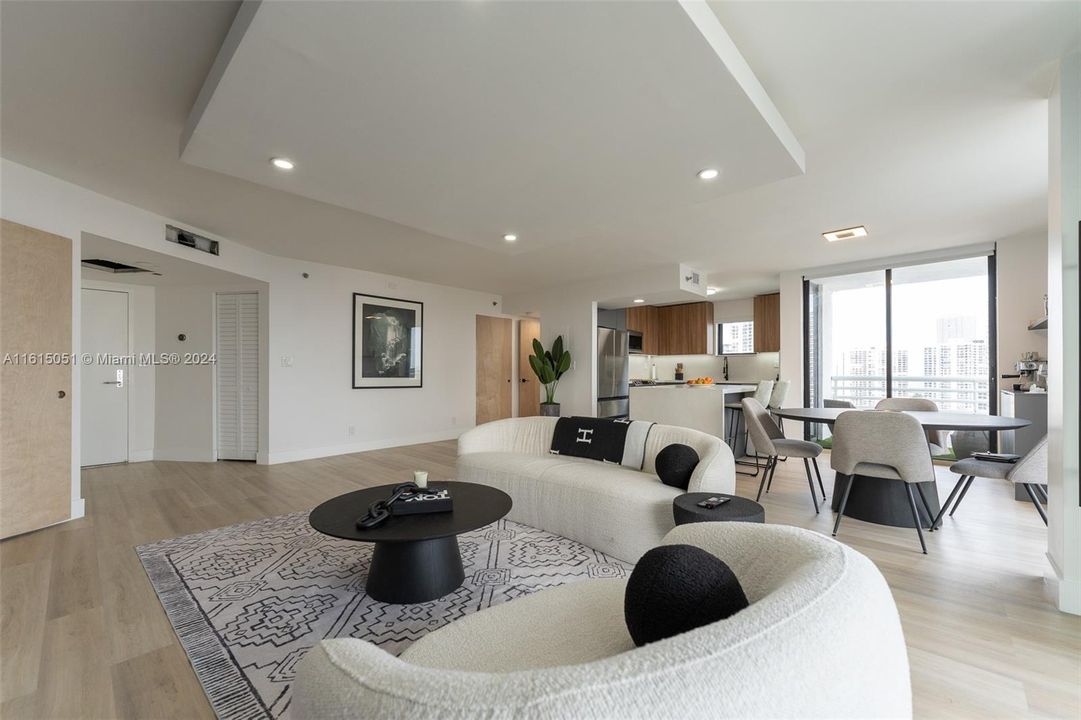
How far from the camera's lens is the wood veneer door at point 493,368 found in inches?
318

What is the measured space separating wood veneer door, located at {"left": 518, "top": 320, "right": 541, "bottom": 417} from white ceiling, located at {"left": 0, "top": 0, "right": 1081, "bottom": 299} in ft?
14.3

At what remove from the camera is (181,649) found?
6.08 feet

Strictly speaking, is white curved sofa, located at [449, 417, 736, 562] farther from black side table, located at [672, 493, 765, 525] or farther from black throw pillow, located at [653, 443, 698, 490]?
black side table, located at [672, 493, 765, 525]

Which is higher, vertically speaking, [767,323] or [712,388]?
[767,323]

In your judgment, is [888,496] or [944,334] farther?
[944,334]

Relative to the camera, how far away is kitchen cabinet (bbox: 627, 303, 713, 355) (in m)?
8.34

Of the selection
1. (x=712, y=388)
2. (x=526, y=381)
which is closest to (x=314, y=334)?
(x=526, y=381)

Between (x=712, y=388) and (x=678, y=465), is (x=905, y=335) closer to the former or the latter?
(x=712, y=388)

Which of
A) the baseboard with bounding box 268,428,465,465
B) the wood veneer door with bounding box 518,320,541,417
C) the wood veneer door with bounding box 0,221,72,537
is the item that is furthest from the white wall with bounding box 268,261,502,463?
the wood veneer door with bounding box 0,221,72,537

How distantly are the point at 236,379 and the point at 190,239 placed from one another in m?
1.84

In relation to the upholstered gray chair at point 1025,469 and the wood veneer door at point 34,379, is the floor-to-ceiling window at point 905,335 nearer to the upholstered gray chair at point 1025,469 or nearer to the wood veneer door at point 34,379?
the upholstered gray chair at point 1025,469

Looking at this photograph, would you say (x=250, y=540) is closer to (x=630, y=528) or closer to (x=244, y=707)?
(x=244, y=707)

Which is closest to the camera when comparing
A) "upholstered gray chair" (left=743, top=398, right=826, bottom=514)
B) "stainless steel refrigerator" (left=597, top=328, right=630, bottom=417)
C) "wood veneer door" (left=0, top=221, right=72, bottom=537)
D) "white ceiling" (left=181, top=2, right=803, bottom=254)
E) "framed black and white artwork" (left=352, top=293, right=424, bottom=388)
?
"white ceiling" (left=181, top=2, right=803, bottom=254)

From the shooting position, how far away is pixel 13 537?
306 cm
